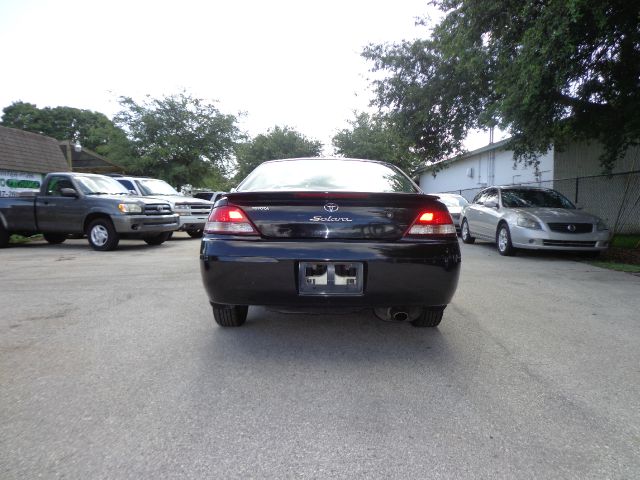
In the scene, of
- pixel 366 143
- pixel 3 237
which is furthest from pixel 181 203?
pixel 366 143

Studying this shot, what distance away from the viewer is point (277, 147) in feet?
146

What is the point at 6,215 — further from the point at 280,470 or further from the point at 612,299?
the point at 612,299

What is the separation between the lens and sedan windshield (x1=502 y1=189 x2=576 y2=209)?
373 inches

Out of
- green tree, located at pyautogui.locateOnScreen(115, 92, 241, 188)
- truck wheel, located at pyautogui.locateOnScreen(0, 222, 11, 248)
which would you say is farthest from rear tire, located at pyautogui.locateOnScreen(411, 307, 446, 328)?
green tree, located at pyautogui.locateOnScreen(115, 92, 241, 188)

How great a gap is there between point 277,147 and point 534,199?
37.0m

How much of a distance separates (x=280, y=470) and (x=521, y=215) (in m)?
8.22

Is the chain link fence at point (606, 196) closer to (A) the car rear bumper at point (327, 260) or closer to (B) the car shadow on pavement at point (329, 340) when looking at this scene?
(B) the car shadow on pavement at point (329, 340)

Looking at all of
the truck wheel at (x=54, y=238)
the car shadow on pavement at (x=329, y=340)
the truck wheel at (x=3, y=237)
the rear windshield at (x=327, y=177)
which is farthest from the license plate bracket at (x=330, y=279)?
the truck wheel at (x=3, y=237)

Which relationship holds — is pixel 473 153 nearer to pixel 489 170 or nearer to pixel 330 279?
pixel 489 170

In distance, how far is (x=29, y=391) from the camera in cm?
258

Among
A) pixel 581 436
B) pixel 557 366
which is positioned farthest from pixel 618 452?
pixel 557 366

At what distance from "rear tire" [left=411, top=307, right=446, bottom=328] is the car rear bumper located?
1.38 ft

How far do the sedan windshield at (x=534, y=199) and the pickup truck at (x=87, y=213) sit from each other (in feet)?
25.7

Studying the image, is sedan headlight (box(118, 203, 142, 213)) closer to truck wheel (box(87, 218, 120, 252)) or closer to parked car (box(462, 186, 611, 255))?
truck wheel (box(87, 218, 120, 252))
